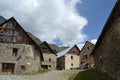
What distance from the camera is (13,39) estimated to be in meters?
37.3

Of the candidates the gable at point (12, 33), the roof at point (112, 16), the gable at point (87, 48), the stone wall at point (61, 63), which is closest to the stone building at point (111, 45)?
the roof at point (112, 16)

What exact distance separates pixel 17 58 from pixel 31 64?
2.80 metres

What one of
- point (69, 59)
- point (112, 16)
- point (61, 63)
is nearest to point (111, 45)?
point (112, 16)

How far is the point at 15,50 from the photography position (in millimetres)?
37250

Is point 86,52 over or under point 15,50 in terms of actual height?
over

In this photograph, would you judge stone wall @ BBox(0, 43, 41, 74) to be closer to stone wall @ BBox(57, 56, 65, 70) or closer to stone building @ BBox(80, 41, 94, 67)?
stone wall @ BBox(57, 56, 65, 70)

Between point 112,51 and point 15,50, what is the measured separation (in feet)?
65.7

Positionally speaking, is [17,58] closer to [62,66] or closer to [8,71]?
[8,71]

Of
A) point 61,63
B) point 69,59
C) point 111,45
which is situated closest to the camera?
point 111,45

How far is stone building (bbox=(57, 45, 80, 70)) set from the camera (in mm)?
60094

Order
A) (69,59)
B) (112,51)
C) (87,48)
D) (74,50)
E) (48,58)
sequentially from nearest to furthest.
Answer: (112,51) < (48,58) < (69,59) < (87,48) < (74,50)

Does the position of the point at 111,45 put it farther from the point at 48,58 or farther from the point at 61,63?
the point at 61,63

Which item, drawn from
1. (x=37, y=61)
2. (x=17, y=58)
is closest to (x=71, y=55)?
(x=37, y=61)

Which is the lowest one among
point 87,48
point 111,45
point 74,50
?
point 111,45
